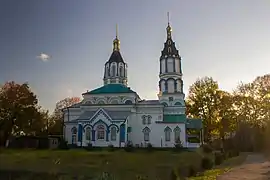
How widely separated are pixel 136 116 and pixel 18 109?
1537 centimetres

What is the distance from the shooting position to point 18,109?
3391 centimetres

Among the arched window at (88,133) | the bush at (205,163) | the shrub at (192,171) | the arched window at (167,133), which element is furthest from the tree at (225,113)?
the shrub at (192,171)

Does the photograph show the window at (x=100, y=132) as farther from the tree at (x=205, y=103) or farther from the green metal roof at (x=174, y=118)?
the tree at (x=205, y=103)

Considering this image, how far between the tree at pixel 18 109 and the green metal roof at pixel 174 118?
1710cm

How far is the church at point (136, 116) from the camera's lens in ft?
123

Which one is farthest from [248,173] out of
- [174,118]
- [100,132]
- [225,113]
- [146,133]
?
[225,113]

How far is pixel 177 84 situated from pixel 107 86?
1046 cm

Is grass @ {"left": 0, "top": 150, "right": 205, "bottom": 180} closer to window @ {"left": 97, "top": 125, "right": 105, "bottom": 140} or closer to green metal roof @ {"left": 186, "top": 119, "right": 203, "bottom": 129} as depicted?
window @ {"left": 97, "top": 125, "right": 105, "bottom": 140}

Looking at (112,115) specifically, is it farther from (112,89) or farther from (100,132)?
(112,89)

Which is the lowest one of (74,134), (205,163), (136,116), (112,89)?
(205,163)

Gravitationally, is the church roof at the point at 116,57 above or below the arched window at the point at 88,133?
above

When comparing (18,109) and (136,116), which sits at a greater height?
(18,109)

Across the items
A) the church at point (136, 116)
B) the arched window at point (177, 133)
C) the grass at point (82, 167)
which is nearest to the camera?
the grass at point (82, 167)

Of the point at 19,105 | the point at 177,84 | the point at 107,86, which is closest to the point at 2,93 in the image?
the point at 19,105
